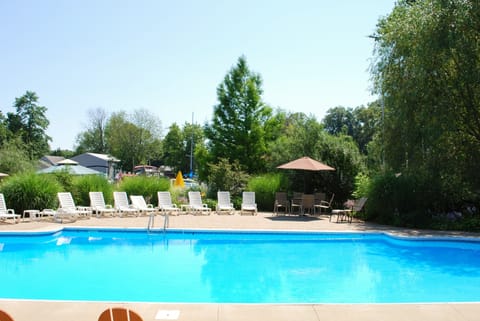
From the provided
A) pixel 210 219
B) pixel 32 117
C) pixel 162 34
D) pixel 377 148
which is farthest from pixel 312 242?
pixel 32 117

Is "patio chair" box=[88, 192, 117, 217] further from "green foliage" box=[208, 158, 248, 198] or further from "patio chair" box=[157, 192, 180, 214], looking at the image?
"green foliage" box=[208, 158, 248, 198]

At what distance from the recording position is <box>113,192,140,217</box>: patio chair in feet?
50.6

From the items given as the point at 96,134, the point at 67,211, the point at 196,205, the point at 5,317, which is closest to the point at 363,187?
the point at 196,205

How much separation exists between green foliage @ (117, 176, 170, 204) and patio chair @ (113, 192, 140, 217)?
161 cm

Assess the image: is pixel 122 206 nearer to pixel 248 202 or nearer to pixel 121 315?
pixel 248 202

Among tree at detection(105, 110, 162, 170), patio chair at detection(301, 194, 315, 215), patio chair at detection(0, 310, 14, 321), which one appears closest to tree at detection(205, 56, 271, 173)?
patio chair at detection(301, 194, 315, 215)

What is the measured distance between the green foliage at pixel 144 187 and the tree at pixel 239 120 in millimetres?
10161

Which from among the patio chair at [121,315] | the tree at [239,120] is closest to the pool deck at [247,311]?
the patio chair at [121,315]

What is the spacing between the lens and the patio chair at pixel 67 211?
13.7 metres

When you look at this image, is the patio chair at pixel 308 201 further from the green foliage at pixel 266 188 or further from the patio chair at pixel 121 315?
the patio chair at pixel 121 315

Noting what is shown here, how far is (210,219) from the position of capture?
49.4 ft

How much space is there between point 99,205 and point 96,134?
53.6 meters

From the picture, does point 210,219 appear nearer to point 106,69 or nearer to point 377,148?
point 377,148

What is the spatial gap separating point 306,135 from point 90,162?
4334 cm
